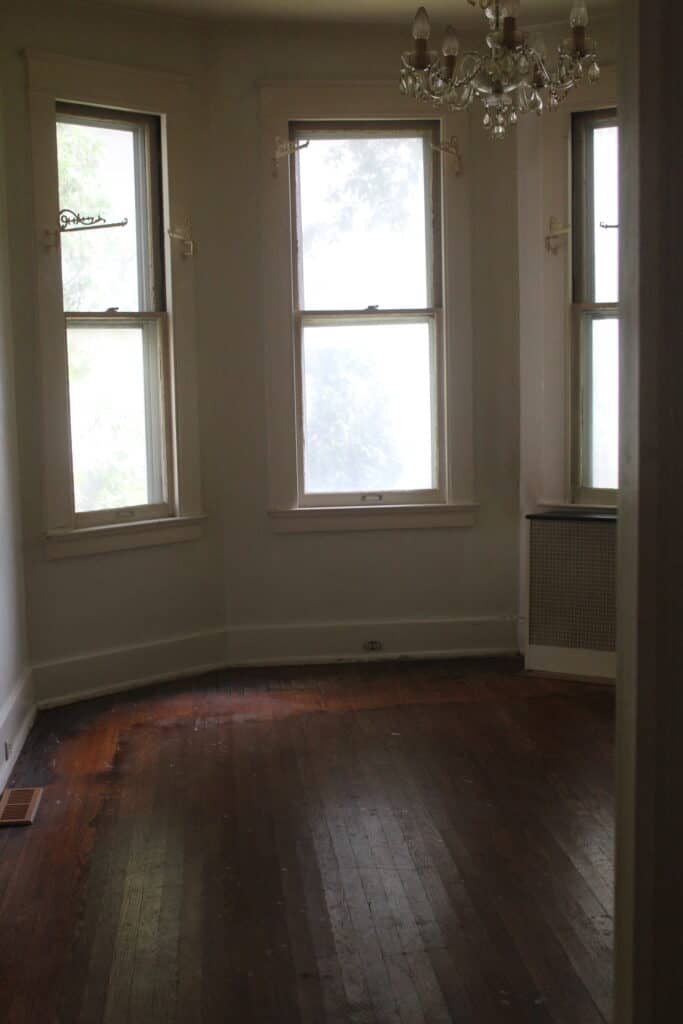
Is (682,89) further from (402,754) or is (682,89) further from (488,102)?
(402,754)

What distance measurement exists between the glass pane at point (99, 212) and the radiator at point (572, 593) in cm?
221

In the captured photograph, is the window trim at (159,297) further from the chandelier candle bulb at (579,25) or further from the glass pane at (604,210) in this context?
the chandelier candle bulb at (579,25)

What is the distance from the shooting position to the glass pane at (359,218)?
555 cm

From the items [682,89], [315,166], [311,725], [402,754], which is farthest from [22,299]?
[682,89]

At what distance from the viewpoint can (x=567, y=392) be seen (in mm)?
5523

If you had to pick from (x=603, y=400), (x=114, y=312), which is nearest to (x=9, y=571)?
(x=114, y=312)

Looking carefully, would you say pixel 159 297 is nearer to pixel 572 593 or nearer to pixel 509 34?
pixel 572 593

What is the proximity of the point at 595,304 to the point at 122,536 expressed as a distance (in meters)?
2.50

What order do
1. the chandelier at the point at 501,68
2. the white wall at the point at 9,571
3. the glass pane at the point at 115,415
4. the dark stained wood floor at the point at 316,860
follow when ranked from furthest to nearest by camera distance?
1. the glass pane at the point at 115,415
2. the white wall at the point at 9,571
3. the chandelier at the point at 501,68
4. the dark stained wood floor at the point at 316,860

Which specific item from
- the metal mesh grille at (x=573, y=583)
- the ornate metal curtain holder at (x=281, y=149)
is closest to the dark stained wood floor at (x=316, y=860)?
the metal mesh grille at (x=573, y=583)

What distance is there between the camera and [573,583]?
5309 millimetres

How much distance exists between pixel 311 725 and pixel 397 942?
185cm

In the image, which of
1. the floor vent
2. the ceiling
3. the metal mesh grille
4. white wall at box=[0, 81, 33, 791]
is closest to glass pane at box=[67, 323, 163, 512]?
white wall at box=[0, 81, 33, 791]

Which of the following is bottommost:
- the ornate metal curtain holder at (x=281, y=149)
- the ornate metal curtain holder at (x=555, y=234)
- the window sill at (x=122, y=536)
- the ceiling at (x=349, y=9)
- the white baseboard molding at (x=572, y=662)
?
the white baseboard molding at (x=572, y=662)
